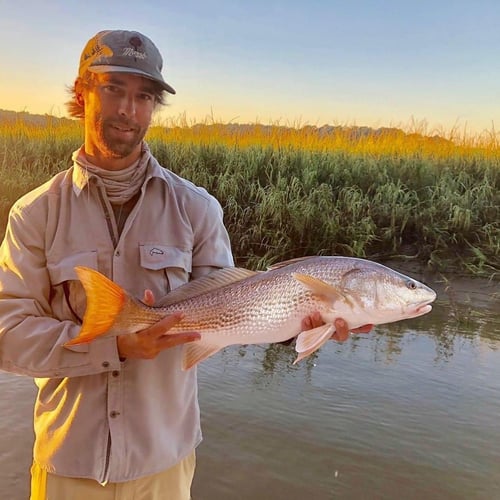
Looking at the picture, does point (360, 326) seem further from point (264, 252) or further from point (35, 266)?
point (264, 252)

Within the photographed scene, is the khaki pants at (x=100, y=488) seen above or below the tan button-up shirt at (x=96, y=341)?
below

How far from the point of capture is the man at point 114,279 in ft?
6.48

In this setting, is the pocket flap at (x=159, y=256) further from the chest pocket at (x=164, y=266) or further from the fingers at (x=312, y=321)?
the fingers at (x=312, y=321)

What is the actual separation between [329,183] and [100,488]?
7.69 metres

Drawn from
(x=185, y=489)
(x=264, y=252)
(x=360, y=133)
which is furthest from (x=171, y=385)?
(x=360, y=133)

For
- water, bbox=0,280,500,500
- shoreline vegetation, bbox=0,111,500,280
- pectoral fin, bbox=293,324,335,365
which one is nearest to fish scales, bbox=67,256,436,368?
pectoral fin, bbox=293,324,335,365

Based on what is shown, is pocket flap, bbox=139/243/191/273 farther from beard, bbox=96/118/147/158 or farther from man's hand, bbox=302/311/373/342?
man's hand, bbox=302/311/373/342

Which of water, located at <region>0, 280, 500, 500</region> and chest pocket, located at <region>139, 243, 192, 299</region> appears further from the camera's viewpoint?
water, located at <region>0, 280, 500, 500</region>

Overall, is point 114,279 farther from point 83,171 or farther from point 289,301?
point 289,301

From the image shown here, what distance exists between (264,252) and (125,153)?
5.92 meters

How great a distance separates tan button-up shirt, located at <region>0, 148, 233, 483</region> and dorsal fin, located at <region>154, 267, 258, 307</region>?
0.09m

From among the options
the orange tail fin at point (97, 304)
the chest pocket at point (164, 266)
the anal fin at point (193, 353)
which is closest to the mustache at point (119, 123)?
the chest pocket at point (164, 266)

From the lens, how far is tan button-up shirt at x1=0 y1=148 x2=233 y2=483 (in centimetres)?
197

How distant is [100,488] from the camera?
2.00 m
